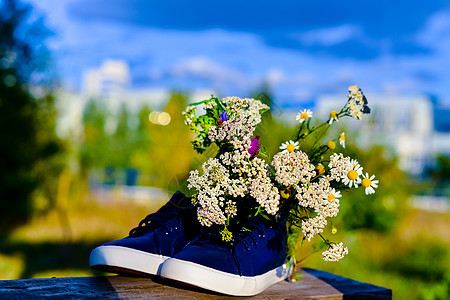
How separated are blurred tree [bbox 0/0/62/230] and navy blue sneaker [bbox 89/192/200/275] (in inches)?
346

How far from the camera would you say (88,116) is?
107ft

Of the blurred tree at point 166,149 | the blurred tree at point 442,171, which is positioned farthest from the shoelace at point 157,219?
the blurred tree at point 442,171

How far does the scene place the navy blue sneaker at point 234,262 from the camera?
1.49 metres

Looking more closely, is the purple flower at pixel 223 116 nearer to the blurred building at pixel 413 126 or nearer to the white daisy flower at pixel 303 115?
the white daisy flower at pixel 303 115

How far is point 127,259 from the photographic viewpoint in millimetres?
1621

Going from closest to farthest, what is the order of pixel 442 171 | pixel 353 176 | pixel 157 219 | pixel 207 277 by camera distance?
pixel 207 277, pixel 353 176, pixel 157 219, pixel 442 171

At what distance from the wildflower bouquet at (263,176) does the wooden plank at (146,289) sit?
0.78 feet

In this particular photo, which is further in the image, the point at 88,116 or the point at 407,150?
the point at 407,150

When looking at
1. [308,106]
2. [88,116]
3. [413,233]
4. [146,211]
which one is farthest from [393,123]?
[308,106]

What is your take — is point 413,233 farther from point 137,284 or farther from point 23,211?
point 137,284

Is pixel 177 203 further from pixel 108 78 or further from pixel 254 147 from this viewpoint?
pixel 108 78

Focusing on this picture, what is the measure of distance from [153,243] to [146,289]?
0.20 m

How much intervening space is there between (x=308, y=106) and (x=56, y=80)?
9530 mm

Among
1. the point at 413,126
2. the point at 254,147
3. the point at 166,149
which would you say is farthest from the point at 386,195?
the point at 413,126
